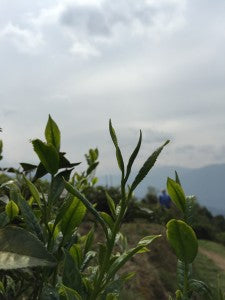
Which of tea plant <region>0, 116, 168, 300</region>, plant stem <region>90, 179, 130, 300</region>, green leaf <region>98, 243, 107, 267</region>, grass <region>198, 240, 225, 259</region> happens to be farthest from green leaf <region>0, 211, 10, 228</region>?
grass <region>198, 240, 225, 259</region>

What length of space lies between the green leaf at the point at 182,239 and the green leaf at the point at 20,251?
30 centimetres

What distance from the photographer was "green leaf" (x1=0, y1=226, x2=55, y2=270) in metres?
0.88

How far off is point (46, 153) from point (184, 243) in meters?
0.42

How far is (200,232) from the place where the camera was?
71.9ft

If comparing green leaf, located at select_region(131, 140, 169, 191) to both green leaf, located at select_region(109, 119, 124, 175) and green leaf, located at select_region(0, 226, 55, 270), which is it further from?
green leaf, located at select_region(0, 226, 55, 270)

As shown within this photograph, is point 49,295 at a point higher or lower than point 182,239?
lower

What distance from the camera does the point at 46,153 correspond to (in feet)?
4.03

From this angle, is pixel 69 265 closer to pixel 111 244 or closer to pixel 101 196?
pixel 111 244

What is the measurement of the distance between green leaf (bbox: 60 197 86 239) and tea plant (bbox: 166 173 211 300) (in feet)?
0.76

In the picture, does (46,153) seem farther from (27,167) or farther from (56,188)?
(27,167)

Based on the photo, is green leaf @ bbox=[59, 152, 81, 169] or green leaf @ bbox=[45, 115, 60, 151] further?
green leaf @ bbox=[59, 152, 81, 169]

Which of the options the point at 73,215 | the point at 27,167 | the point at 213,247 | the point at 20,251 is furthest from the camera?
the point at 213,247

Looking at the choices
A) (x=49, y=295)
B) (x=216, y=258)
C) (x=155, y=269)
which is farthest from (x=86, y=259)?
(x=216, y=258)

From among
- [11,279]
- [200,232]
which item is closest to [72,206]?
[11,279]
